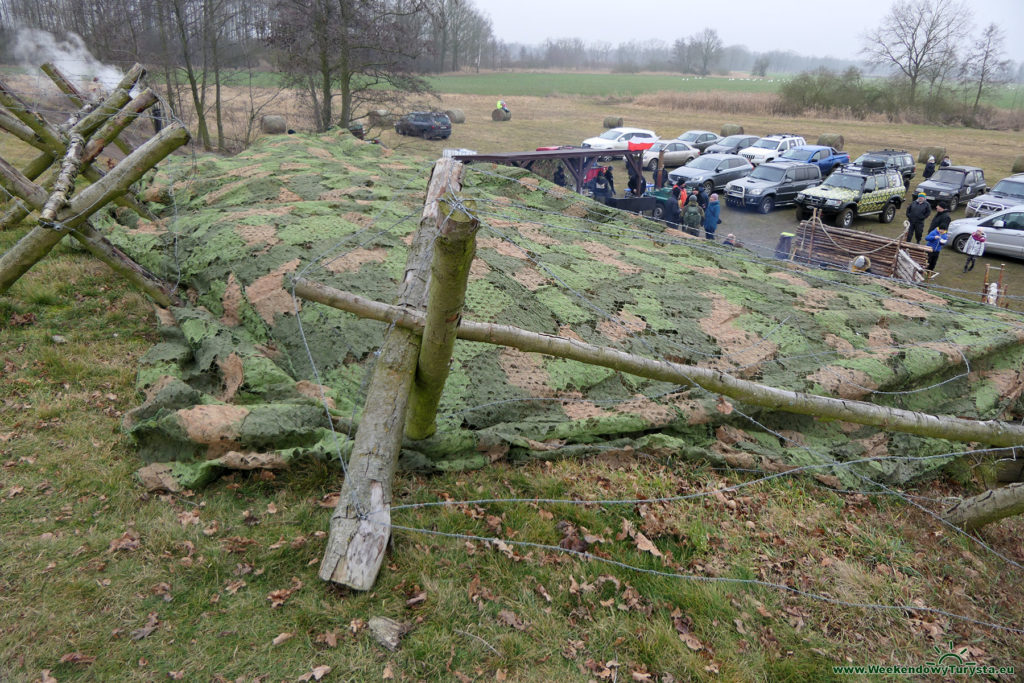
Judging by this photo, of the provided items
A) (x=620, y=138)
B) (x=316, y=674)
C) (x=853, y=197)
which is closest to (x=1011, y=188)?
(x=853, y=197)

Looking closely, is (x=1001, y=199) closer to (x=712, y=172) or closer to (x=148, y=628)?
(x=712, y=172)

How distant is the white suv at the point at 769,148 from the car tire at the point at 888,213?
250 inches

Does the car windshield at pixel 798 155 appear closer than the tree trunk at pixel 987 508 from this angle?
No

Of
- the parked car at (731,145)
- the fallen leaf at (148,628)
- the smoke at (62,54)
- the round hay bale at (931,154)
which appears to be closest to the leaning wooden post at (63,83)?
the smoke at (62,54)

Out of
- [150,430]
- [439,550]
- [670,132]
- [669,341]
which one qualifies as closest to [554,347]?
[439,550]

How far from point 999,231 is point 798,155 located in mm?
8951

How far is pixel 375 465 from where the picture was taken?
397 centimetres

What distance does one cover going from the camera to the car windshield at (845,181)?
751 inches

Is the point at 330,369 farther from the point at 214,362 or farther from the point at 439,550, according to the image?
the point at 439,550

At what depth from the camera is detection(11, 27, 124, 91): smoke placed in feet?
61.5

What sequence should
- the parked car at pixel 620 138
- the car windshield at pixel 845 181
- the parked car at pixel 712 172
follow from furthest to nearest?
the parked car at pixel 620 138 < the parked car at pixel 712 172 < the car windshield at pixel 845 181

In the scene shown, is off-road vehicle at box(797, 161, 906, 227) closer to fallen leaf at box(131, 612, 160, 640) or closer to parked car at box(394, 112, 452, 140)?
parked car at box(394, 112, 452, 140)

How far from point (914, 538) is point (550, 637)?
335 centimetres

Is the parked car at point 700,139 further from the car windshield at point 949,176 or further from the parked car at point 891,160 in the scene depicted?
the car windshield at point 949,176
